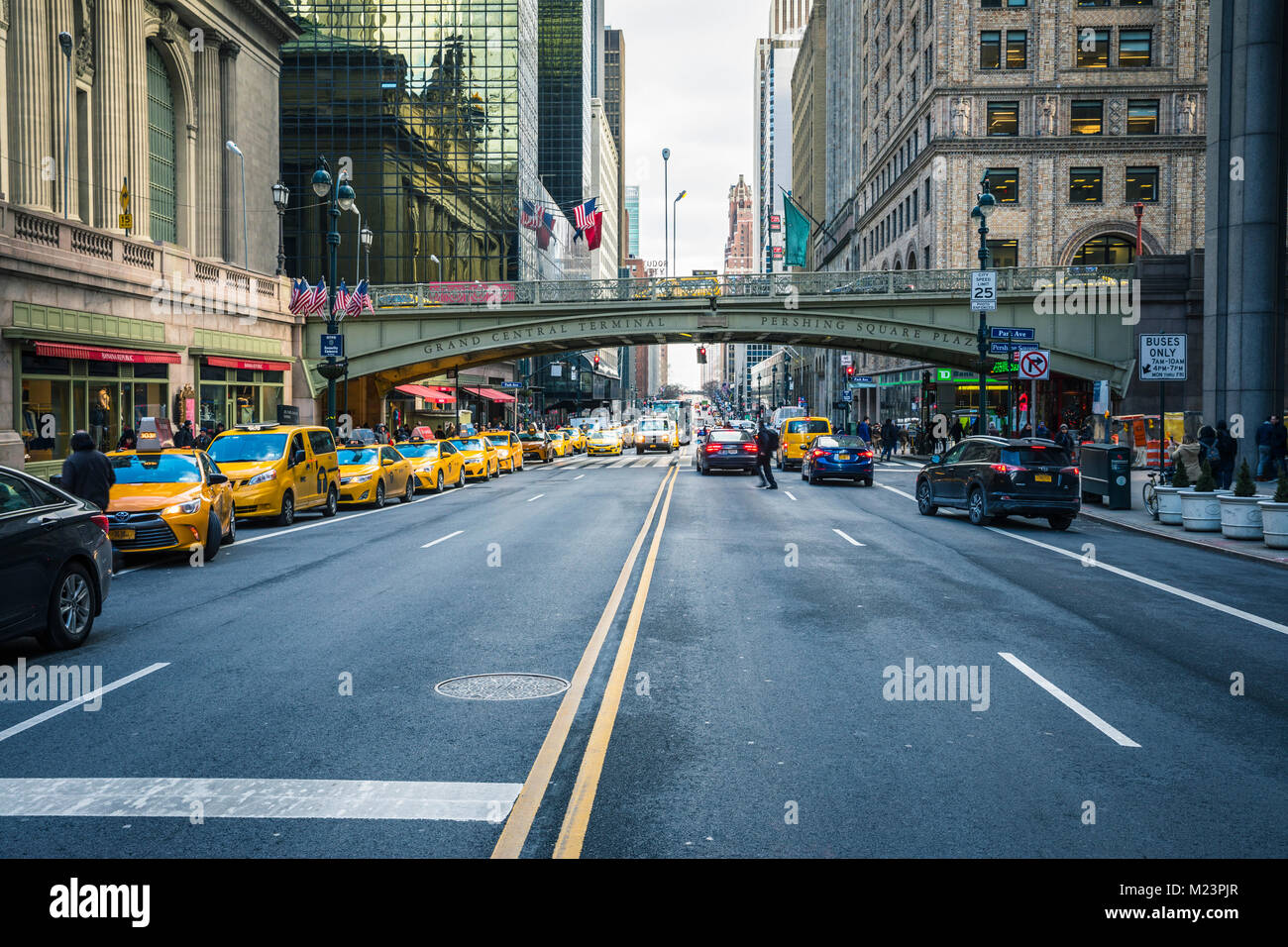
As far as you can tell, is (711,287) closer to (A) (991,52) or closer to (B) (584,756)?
(A) (991,52)

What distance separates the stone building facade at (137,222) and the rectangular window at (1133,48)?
4186 cm

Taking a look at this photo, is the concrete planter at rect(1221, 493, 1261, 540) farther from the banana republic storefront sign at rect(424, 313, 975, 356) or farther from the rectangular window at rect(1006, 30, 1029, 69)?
the rectangular window at rect(1006, 30, 1029, 69)

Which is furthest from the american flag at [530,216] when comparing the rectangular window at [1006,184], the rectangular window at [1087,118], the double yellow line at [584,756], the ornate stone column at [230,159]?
the double yellow line at [584,756]

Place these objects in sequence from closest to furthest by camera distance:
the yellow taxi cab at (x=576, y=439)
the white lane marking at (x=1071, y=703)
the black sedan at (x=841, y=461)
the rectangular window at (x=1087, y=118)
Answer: the white lane marking at (x=1071, y=703) < the black sedan at (x=841, y=461) < the rectangular window at (x=1087, y=118) < the yellow taxi cab at (x=576, y=439)

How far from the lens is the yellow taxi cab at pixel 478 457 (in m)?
35.7

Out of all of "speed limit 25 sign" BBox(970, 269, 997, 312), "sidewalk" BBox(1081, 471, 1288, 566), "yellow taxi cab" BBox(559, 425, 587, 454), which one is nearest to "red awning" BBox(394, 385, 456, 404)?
"yellow taxi cab" BBox(559, 425, 587, 454)

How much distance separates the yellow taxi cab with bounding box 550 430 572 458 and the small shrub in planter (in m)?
39.3

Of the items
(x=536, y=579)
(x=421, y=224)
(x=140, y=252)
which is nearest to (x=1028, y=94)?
(x=421, y=224)

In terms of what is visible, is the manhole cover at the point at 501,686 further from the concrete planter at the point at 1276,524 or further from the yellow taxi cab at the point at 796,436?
the yellow taxi cab at the point at 796,436

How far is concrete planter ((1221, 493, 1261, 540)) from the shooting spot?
17062 millimetres

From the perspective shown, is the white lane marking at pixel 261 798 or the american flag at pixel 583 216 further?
the american flag at pixel 583 216

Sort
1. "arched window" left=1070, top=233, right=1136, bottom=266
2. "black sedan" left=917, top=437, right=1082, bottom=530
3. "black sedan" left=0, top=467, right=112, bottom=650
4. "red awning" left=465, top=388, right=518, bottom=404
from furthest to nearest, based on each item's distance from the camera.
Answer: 1. "red awning" left=465, top=388, right=518, bottom=404
2. "arched window" left=1070, top=233, right=1136, bottom=266
3. "black sedan" left=917, top=437, right=1082, bottom=530
4. "black sedan" left=0, top=467, right=112, bottom=650

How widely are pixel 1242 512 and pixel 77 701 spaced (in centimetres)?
1679

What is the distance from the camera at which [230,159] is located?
4369 cm
